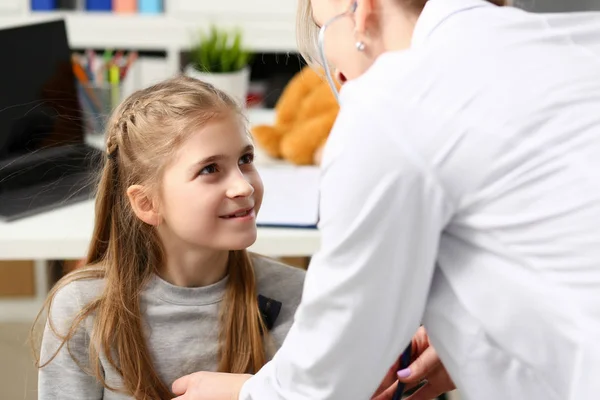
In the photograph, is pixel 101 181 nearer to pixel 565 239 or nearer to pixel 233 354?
pixel 233 354

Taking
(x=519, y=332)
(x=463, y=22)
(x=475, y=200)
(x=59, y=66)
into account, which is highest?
(x=463, y=22)

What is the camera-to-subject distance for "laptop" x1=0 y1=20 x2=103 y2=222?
177 cm

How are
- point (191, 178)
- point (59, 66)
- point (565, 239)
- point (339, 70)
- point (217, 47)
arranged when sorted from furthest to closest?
point (217, 47), point (59, 66), point (191, 178), point (339, 70), point (565, 239)

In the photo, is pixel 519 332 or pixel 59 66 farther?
pixel 59 66

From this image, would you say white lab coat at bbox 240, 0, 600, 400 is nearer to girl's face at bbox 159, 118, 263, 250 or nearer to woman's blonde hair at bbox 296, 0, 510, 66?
woman's blonde hair at bbox 296, 0, 510, 66

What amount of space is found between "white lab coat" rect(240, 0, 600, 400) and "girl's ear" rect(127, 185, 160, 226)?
461 millimetres

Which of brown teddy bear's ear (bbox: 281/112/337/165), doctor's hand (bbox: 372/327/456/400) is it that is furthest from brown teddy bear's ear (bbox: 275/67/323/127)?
doctor's hand (bbox: 372/327/456/400)

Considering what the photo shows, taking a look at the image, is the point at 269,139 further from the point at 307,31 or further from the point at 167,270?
the point at 307,31

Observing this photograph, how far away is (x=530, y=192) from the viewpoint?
0.77m

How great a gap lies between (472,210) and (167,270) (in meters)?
0.62

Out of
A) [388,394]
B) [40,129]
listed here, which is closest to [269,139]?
[40,129]

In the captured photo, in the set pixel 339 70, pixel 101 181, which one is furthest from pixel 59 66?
pixel 339 70

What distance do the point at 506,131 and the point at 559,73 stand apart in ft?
0.25

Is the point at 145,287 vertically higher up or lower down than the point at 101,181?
lower down
